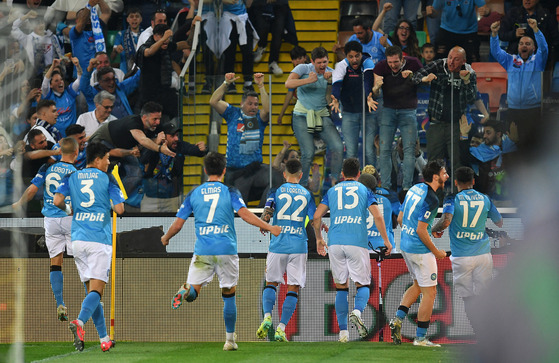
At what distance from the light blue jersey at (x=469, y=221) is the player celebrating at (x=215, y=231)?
2.55 meters

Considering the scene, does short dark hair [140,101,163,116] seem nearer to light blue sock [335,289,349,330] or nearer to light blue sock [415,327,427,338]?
light blue sock [335,289,349,330]

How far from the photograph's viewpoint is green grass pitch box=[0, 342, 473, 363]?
8.98 meters

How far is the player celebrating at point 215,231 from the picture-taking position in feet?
30.4

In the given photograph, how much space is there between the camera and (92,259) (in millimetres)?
9438

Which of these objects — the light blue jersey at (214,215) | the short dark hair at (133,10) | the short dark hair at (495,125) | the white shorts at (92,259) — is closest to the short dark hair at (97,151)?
the white shorts at (92,259)

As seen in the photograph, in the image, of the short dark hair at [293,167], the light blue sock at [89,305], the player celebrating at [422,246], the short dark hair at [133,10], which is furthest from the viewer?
the short dark hair at [133,10]

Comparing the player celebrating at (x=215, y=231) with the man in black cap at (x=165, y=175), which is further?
the man in black cap at (x=165, y=175)

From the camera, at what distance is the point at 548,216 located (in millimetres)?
1329

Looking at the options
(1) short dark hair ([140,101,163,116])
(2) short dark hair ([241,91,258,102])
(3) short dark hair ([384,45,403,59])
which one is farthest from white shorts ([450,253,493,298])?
(1) short dark hair ([140,101,163,116])

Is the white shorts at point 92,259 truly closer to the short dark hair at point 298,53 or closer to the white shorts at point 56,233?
the white shorts at point 56,233

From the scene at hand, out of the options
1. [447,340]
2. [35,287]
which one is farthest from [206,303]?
[447,340]

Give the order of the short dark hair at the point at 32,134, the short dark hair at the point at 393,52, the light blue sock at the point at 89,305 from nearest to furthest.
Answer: the light blue sock at the point at 89,305
the short dark hair at the point at 393,52
the short dark hair at the point at 32,134

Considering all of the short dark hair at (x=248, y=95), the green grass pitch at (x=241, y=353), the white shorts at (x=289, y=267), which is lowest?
the green grass pitch at (x=241, y=353)

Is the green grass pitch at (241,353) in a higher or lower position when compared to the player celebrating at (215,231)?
lower
